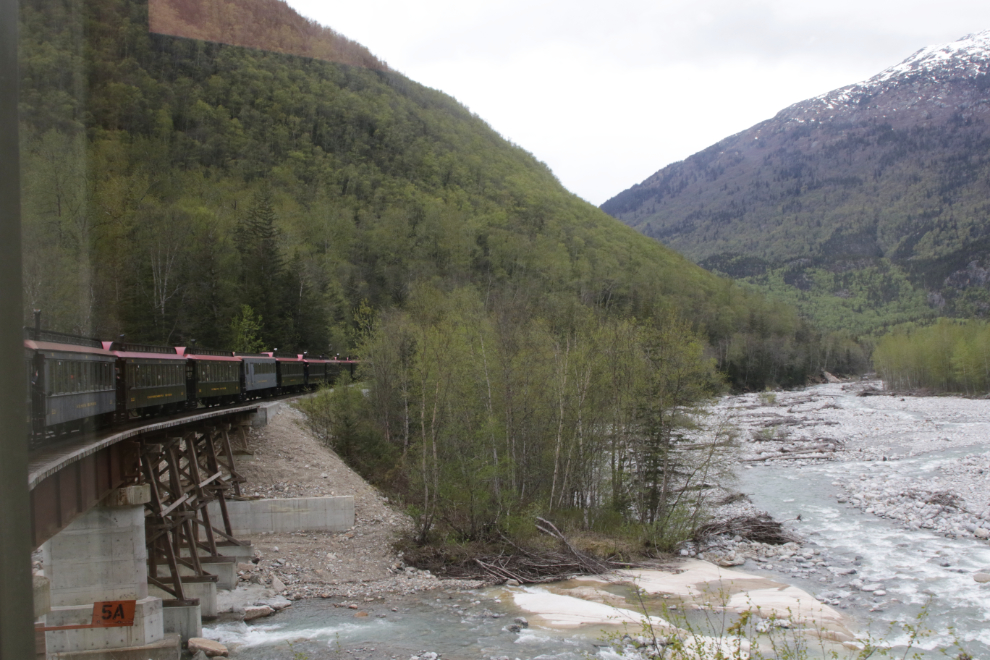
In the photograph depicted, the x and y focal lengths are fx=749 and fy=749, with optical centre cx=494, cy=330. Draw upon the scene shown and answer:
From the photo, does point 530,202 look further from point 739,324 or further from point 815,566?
point 815,566

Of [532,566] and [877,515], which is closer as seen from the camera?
[532,566]

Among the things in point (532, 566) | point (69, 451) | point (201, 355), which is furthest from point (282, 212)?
point (69, 451)

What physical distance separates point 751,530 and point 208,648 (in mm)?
17624

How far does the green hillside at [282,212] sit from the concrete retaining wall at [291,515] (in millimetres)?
7276

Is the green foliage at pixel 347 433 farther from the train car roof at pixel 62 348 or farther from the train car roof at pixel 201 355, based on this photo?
the train car roof at pixel 62 348

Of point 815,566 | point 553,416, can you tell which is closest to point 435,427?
point 553,416

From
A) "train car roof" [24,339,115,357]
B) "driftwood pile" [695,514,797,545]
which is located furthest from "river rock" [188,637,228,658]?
"driftwood pile" [695,514,797,545]

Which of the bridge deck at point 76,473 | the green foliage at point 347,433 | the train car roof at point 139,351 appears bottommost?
the green foliage at point 347,433

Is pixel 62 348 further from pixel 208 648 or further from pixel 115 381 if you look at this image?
pixel 208 648

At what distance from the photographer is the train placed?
449 inches

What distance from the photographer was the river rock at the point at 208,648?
14172mm

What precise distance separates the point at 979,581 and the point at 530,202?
94.5 m

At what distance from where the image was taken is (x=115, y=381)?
1609 centimetres

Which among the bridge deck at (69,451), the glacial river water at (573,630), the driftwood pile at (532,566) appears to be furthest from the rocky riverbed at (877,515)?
the bridge deck at (69,451)
